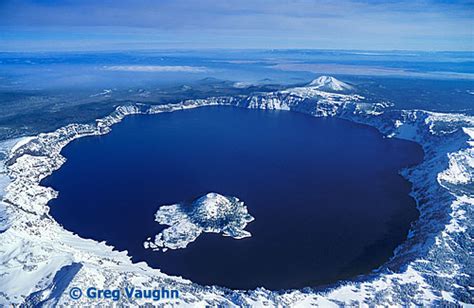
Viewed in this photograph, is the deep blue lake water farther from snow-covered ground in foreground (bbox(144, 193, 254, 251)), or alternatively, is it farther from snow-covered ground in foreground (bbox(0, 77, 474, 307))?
snow-covered ground in foreground (bbox(0, 77, 474, 307))

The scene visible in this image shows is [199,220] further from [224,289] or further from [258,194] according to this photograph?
[224,289]

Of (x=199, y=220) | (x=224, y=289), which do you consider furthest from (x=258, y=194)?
(x=224, y=289)

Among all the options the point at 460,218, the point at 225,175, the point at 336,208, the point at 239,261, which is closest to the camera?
the point at 239,261

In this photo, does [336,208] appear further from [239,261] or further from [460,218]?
[239,261]

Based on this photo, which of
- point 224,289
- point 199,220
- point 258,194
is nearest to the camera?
point 224,289

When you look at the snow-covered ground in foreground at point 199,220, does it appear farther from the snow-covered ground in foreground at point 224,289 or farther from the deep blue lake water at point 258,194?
the snow-covered ground in foreground at point 224,289

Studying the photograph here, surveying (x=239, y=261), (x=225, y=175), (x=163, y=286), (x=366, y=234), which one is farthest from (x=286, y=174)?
(x=163, y=286)

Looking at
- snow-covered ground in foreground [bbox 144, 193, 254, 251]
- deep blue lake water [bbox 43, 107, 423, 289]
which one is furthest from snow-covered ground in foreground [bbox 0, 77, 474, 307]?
snow-covered ground in foreground [bbox 144, 193, 254, 251]
